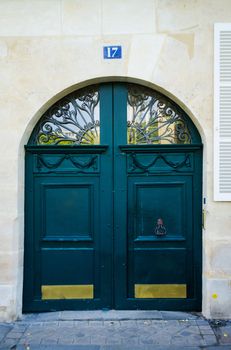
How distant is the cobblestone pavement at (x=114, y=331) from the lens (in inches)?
161

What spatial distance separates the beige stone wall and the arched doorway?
0.81 ft

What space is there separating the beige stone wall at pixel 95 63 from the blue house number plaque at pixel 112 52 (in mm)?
63

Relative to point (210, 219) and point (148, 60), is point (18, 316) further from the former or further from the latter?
point (148, 60)

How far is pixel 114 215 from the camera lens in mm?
4934

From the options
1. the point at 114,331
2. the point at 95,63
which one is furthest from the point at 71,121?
the point at 114,331

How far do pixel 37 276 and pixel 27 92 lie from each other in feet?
7.88

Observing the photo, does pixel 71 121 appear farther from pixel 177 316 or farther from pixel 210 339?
pixel 210 339

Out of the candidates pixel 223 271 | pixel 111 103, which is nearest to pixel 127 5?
pixel 111 103

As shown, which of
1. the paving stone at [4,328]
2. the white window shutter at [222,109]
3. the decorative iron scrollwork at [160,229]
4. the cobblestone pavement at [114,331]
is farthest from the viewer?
the decorative iron scrollwork at [160,229]

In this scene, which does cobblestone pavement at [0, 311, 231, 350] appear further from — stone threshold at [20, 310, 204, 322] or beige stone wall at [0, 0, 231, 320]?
beige stone wall at [0, 0, 231, 320]

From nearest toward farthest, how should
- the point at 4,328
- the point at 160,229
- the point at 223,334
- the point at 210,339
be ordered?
the point at 210,339 → the point at 223,334 → the point at 4,328 → the point at 160,229

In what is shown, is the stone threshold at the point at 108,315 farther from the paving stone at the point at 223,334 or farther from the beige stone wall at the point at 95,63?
the paving stone at the point at 223,334

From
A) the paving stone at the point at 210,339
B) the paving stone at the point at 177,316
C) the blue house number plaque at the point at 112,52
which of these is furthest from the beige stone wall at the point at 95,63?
the paving stone at the point at 210,339

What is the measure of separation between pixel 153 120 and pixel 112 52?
102cm
